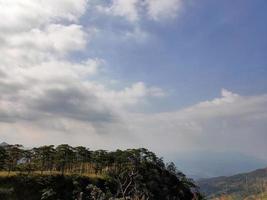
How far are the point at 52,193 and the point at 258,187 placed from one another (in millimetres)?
88078

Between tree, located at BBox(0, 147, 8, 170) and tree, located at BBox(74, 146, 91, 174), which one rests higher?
tree, located at BBox(74, 146, 91, 174)

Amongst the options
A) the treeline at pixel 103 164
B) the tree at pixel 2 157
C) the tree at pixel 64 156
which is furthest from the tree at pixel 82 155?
the tree at pixel 2 157

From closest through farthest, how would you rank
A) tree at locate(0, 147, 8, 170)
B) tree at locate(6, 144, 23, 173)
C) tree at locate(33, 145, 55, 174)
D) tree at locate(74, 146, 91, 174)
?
tree at locate(0, 147, 8, 170)
tree at locate(6, 144, 23, 173)
tree at locate(33, 145, 55, 174)
tree at locate(74, 146, 91, 174)

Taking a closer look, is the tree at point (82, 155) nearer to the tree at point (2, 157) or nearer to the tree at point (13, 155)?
the tree at point (13, 155)

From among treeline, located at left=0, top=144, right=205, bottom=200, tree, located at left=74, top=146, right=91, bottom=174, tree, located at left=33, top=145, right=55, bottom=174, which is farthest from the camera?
tree, located at left=74, top=146, right=91, bottom=174

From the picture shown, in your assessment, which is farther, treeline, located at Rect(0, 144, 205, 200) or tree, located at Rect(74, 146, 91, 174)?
tree, located at Rect(74, 146, 91, 174)

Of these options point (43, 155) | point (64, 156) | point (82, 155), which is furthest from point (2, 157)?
point (82, 155)

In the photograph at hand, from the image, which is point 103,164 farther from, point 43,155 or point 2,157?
point 2,157

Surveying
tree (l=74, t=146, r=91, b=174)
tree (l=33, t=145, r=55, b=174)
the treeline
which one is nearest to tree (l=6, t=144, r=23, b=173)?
the treeline

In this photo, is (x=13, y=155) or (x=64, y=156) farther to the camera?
(x=64, y=156)

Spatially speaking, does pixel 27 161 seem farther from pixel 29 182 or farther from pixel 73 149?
pixel 29 182

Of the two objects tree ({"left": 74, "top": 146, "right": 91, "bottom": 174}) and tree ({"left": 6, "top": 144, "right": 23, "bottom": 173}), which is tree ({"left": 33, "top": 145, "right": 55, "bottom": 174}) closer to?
tree ({"left": 6, "top": 144, "right": 23, "bottom": 173})

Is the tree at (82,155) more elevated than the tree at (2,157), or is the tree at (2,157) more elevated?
the tree at (82,155)

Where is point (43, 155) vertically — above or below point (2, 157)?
above
